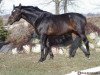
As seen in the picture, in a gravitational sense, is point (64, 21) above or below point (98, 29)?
above

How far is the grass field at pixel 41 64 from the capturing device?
13.1 meters

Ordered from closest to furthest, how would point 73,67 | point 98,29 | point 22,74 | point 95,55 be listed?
point 22,74 → point 73,67 → point 95,55 → point 98,29

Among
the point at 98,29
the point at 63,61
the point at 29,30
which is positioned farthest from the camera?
the point at 98,29

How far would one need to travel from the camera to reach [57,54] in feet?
55.6

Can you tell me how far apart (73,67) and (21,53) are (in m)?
3.91

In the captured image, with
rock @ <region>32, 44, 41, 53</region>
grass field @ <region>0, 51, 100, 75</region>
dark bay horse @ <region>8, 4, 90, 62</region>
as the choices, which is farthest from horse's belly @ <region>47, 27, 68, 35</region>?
rock @ <region>32, 44, 41, 53</region>

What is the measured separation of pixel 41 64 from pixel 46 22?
1.81m

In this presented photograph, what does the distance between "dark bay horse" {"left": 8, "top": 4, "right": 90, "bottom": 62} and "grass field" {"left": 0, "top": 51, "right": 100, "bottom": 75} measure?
671 mm

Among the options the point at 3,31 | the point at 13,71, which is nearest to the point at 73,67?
the point at 13,71

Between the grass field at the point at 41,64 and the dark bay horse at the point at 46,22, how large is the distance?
671mm

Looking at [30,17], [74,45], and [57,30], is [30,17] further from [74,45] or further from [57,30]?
[74,45]

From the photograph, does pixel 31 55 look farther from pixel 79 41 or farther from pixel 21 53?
pixel 79 41

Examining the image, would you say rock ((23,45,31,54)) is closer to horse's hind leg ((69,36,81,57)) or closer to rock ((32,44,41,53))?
rock ((32,44,41,53))

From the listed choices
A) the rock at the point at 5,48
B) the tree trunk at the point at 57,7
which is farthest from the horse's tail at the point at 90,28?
the tree trunk at the point at 57,7
